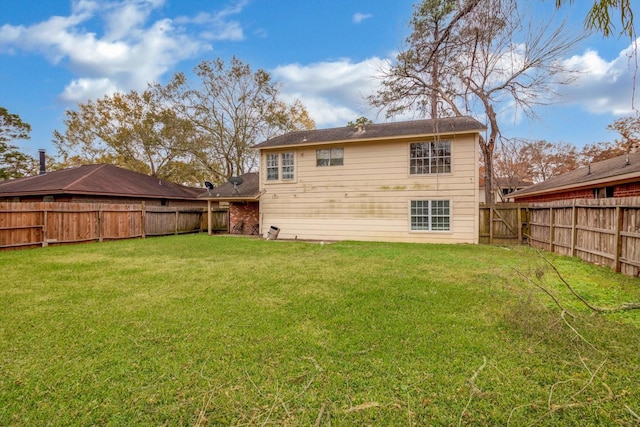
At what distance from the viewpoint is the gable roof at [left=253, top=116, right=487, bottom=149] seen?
11075 mm

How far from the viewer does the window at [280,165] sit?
44.1 feet

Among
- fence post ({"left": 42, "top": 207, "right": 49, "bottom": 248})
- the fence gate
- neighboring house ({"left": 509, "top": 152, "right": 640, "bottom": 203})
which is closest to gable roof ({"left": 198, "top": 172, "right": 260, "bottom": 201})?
fence post ({"left": 42, "top": 207, "right": 49, "bottom": 248})

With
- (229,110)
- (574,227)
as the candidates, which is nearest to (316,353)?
(574,227)

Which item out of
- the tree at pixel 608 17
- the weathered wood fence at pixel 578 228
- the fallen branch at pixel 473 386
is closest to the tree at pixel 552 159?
the weathered wood fence at pixel 578 228

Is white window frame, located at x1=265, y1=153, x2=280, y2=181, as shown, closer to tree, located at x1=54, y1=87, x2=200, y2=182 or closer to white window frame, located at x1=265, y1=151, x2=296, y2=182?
white window frame, located at x1=265, y1=151, x2=296, y2=182

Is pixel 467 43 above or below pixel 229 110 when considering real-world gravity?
below

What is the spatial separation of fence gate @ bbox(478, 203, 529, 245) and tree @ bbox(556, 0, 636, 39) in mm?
10460

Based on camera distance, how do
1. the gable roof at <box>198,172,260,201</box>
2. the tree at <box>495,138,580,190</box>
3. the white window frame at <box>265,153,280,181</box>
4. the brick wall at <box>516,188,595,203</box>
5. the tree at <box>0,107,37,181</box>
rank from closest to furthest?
the brick wall at <box>516,188,595,203</box>, the white window frame at <box>265,153,280,181</box>, the gable roof at <box>198,172,260,201</box>, the tree at <box>0,107,37,181</box>, the tree at <box>495,138,580,190</box>

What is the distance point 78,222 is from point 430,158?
549 inches

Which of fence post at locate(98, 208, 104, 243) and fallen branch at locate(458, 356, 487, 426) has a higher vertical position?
fence post at locate(98, 208, 104, 243)

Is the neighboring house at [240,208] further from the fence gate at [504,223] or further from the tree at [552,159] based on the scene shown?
the tree at [552,159]

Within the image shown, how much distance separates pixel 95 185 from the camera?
594 inches

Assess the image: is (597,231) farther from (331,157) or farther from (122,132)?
(122,132)

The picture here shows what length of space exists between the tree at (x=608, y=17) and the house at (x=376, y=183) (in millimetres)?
8672
